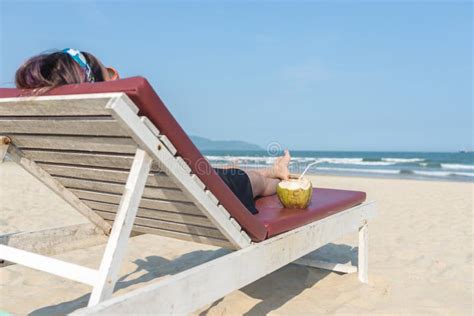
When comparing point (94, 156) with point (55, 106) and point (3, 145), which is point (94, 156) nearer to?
point (55, 106)

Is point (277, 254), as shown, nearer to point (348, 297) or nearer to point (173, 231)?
point (173, 231)

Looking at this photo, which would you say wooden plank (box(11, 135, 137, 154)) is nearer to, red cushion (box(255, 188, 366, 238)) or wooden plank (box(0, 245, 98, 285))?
wooden plank (box(0, 245, 98, 285))

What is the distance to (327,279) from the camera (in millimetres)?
2994

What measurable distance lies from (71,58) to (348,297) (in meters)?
2.17

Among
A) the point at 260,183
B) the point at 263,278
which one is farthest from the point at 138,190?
the point at 263,278

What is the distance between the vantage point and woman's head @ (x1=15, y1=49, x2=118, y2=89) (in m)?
1.52

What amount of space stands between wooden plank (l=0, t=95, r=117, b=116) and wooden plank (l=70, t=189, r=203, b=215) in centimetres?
63

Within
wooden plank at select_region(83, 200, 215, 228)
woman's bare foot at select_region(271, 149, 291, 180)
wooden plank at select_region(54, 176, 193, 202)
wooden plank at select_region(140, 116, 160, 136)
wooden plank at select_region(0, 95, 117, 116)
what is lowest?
wooden plank at select_region(83, 200, 215, 228)

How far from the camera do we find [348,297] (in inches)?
103

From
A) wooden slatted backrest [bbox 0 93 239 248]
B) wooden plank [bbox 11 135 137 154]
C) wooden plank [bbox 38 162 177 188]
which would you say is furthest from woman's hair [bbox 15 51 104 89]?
wooden plank [bbox 38 162 177 188]

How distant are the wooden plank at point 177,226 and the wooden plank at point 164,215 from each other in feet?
0.14

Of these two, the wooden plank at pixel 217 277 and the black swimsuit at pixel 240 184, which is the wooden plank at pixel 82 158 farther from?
the black swimsuit at pixel 240 184

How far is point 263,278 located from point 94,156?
1791 millimetres

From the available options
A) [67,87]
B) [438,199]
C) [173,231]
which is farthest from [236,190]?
[438,199]
